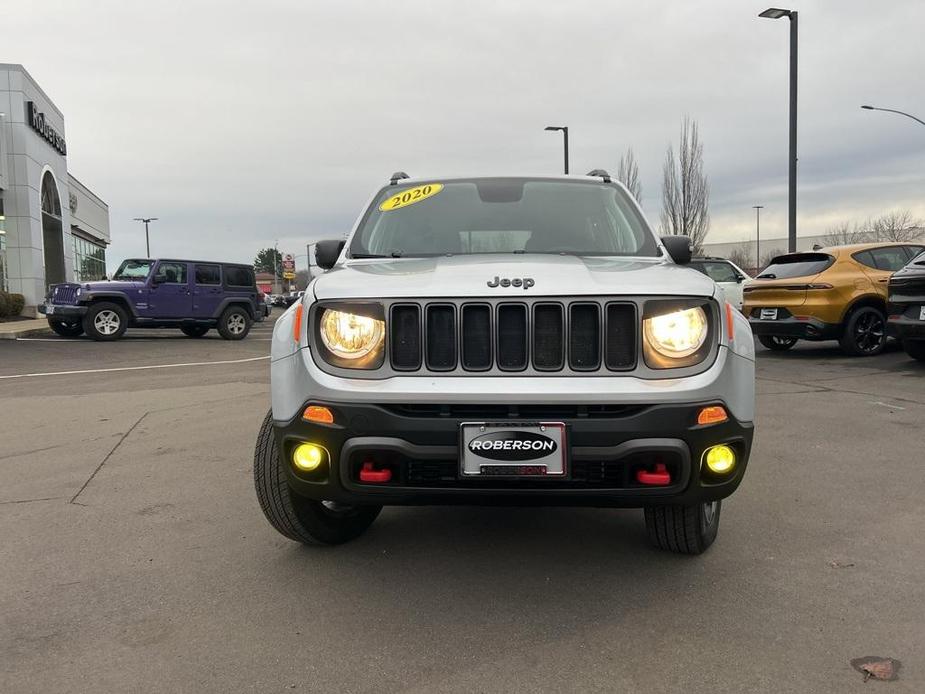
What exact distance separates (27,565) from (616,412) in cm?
258

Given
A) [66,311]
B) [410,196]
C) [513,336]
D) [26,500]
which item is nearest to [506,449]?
[513,336]

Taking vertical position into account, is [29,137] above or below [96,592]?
above

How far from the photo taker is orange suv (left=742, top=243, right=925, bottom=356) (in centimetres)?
1014

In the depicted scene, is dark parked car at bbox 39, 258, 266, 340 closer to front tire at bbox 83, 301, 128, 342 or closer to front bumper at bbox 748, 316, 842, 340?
front tire at bbox 83, 301, 128, 342

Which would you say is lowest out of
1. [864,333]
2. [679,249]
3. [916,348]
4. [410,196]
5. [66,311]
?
[916,348]

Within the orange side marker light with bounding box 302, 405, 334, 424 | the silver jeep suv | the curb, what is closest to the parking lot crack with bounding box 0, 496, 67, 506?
the silver jeep suv

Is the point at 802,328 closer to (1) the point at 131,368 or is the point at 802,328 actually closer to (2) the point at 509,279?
(2) the point at 509,279

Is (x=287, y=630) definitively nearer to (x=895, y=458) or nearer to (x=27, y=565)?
(x=27, y=565)

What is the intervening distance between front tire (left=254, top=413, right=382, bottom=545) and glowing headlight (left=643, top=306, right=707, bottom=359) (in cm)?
147

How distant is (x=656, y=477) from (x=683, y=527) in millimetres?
640

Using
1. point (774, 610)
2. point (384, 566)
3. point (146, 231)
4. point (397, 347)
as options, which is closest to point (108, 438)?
point (384, 566)

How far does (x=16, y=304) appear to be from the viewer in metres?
23.3

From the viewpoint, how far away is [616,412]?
2.57 metres

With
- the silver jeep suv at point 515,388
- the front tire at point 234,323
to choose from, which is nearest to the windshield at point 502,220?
the silver jeep suv at point 515,388
